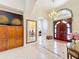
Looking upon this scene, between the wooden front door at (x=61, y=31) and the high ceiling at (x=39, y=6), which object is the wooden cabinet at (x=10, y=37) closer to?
the high ceiling at (x=39, y=6)

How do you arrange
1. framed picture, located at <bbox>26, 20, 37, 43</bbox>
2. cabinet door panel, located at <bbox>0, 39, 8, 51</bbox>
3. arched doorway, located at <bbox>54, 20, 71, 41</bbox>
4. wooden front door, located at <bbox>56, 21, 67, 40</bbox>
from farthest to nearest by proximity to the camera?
wooden front door, located at <bbox>56, 21, 67, 40</bbox>, arched doorway, located at <bbox>54, 20, 71, 41</bbox>, framed picture, located at <bbox>26, 20, 37, 43</bbox>, cabinet door panel, located at <bbox>0, 39, 8, 51</bbox>

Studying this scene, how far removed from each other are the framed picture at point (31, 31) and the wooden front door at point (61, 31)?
10.6ft

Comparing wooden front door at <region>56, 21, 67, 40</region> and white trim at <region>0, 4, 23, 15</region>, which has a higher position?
white trim at <region>0, 4, 23, 15</region>

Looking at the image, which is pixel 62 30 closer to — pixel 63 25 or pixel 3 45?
pixel 63 25

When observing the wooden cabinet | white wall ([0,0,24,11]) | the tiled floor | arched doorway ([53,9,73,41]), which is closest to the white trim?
white wall ([0,0,24,11])

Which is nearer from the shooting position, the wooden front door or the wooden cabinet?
the wooden cabinet

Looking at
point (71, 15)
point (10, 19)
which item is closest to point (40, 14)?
point (71, 15)

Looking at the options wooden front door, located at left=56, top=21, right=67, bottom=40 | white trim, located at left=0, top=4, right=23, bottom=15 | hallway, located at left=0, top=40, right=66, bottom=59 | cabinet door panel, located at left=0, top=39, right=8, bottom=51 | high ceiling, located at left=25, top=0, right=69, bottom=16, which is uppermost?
high ceiling, located at left=25, top=0, right=69, bottom=16

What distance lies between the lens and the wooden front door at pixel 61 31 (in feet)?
40.7

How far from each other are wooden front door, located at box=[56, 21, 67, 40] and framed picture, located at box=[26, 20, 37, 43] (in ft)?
10.6

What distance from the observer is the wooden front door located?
40.7 ft

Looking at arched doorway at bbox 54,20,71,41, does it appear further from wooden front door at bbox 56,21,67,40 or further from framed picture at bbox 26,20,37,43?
framed picture at bbox 26,20,37,43

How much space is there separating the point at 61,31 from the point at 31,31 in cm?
387

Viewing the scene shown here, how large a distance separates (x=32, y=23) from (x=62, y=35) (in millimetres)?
3850
